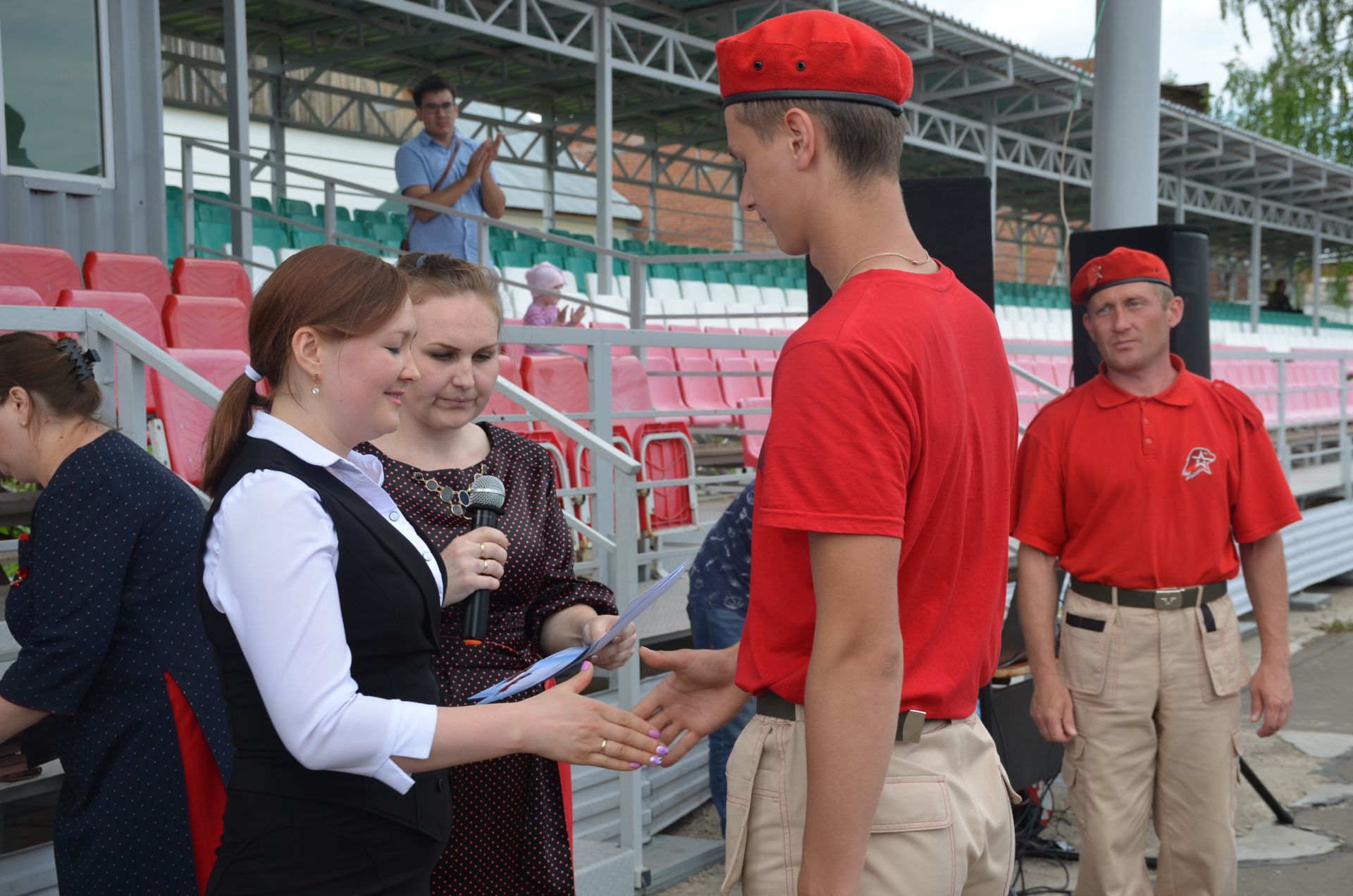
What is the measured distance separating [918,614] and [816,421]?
1.03ft

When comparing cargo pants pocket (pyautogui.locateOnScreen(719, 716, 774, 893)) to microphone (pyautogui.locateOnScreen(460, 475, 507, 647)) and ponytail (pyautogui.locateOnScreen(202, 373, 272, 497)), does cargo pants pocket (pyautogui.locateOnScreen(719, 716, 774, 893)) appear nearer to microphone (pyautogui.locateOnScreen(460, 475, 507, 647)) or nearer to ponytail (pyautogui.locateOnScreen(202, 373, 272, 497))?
microphone (pyautogui.locateOnScreen(460, 475, 507, 647))

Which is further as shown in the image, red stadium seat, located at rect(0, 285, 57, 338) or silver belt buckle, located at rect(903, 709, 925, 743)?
red stadium seat, located at rect(0, 285, 57, 338)

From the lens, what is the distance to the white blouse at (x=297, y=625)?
1526 millimetres

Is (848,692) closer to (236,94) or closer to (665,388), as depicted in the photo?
(665,388)

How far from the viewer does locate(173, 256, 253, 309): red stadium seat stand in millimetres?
7086

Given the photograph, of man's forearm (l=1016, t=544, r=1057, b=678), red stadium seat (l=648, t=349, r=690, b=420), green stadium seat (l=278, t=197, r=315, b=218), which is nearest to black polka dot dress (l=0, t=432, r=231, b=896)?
man's forearm (l=1016, t=544, r=1057, b=678)

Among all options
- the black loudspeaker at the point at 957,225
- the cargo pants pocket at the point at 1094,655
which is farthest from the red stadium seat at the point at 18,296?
the cargo pants pocket at the point at 1094,655

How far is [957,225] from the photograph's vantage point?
3820 millimetres

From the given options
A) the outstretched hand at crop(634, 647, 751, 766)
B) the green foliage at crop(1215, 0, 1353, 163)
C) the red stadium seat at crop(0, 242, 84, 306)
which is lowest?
the outstretched hand at crop(634, 647, 751, 766)

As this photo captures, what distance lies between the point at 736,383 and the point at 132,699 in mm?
8755

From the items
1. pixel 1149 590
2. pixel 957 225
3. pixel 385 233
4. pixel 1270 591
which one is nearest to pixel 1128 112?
pixel 957 225

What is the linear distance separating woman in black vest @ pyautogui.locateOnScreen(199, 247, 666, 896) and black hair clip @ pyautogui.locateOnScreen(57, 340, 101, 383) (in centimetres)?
95

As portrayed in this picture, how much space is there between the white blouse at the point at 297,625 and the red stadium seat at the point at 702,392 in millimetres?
8355

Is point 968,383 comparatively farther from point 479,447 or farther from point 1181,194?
point 1181,194
